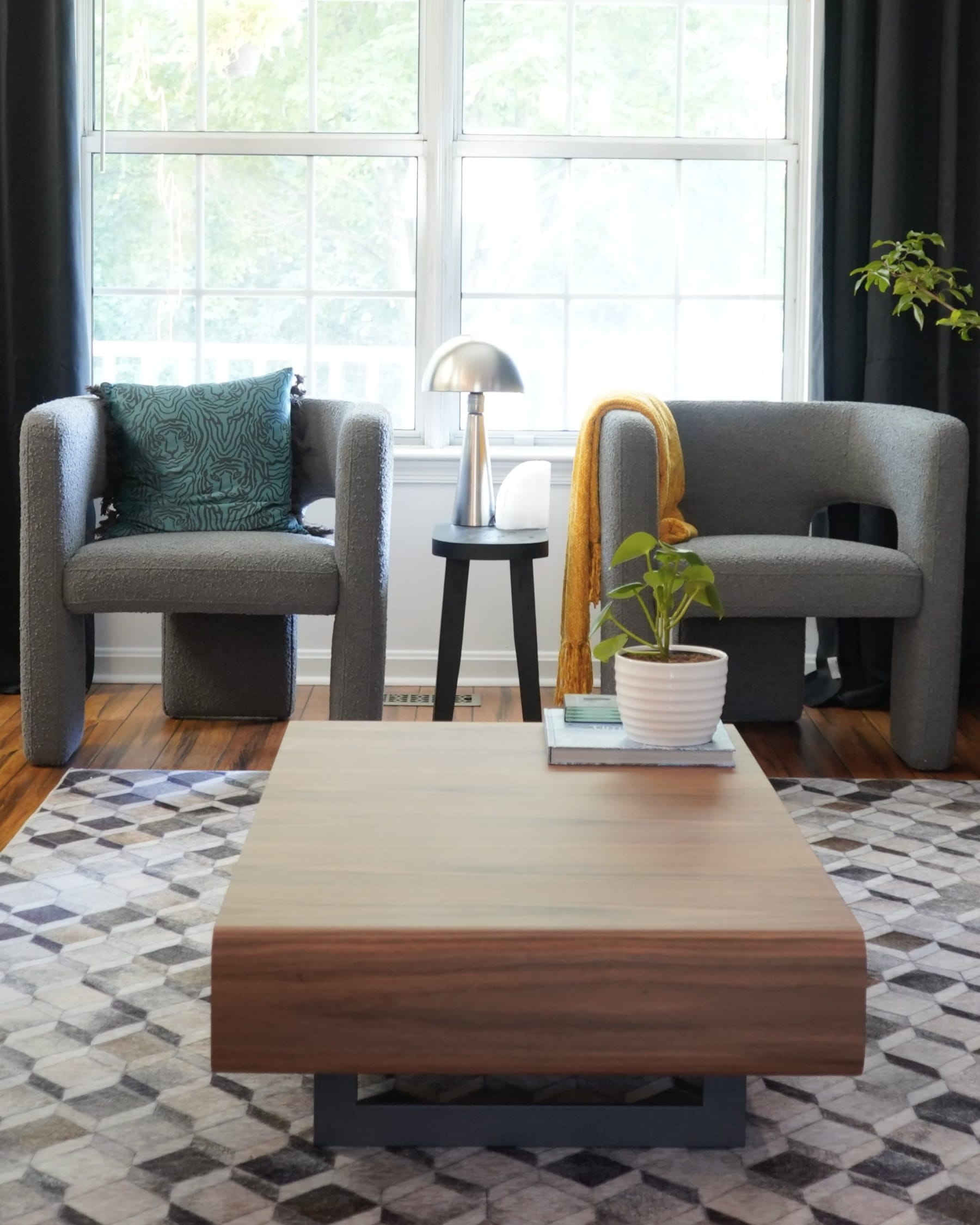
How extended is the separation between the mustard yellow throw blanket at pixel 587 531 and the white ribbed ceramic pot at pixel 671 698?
1.40 m

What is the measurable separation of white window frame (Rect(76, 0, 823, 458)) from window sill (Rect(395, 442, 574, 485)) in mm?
18

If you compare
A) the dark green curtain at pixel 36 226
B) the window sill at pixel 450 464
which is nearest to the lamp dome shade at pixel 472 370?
the window sill at pixel 450 464

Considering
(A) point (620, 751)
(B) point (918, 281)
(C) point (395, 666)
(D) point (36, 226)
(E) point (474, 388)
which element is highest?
(D) point (36, 226)

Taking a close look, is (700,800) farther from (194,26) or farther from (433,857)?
(194,26)

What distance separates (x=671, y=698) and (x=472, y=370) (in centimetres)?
165

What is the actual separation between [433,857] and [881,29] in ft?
9.73

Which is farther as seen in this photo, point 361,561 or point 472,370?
point 472,370

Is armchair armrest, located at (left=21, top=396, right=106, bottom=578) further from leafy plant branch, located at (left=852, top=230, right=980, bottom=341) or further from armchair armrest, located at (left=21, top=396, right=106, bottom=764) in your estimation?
leafy plant branch, located at (left=852, top=230, right=980, bottom=341)

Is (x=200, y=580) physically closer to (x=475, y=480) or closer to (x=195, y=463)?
(x=195, y=463)

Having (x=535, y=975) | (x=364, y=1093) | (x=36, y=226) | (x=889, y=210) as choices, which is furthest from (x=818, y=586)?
Answer: (x=36, y=226)

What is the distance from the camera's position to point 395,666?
4.14m

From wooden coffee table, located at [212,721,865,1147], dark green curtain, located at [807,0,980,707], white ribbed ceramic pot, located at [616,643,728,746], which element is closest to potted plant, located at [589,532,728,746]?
white ribbed ceramic pot, located at [616,643,728,746]

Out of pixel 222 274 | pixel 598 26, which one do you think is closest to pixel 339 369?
pixel 222 274

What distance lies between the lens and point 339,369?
418 centimetres
